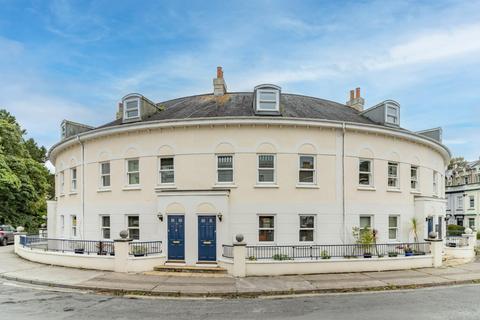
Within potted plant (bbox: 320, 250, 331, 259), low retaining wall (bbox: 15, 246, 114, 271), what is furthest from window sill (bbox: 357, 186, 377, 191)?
low retaining wall (bbox: 15, 246, 114, 271)

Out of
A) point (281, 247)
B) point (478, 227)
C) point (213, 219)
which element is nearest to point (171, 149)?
point (213, 219)

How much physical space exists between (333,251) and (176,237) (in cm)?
832

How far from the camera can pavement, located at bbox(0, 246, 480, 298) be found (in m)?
14.3

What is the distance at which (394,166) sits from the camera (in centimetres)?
2408

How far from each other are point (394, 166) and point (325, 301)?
13710 mm

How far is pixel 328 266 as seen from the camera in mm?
17750

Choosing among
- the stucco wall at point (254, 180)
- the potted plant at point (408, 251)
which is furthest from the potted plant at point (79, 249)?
the potted plant at point (408, 251)

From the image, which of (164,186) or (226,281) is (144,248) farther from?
(226,281)

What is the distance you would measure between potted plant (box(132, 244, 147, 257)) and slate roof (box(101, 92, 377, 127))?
7386mm

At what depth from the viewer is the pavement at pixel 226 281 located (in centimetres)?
1427

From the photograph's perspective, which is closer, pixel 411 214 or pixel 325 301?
pixel 325 301

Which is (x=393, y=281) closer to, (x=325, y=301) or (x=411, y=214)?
(x=325, y=301)

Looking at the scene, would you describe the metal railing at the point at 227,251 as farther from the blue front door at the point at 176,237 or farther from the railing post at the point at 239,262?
the blue front door at the point at 176,237

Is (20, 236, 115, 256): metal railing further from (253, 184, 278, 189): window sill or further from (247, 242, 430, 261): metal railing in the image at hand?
(253, 184, 278, 189): window sill
